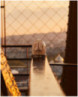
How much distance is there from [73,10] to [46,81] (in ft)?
7.56

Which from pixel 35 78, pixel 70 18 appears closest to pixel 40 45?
pixel 35 78

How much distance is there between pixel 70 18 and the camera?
323 centimetres

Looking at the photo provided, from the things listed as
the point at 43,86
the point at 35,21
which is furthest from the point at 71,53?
the point at 43,86

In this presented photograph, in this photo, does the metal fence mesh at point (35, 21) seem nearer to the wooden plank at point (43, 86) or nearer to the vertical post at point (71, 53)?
the vertical post at point (71, 53)

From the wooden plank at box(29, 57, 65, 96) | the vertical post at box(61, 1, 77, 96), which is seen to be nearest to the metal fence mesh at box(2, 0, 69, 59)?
the vertical post at box(61, 1, 77, 96)

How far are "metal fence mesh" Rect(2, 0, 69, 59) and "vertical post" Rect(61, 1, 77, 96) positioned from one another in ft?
2.70

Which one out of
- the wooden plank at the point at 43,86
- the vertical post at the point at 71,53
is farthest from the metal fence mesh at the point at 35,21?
the wooden plank at the point at 43,86

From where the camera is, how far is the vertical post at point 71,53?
315 centimetres

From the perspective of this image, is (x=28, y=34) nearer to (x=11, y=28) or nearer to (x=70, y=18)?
(x=11, y=28)

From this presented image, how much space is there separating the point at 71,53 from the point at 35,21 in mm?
1283

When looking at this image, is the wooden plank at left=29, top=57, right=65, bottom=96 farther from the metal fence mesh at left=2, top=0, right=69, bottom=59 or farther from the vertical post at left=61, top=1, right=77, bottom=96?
the metal fence mesh at left=2, top=0, right=69, bottom=59

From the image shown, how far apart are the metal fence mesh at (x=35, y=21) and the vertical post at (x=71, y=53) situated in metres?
0.82

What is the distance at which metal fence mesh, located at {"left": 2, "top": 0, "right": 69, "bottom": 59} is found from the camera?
4.09m

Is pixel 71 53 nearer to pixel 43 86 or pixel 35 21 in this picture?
pixel 35 21
